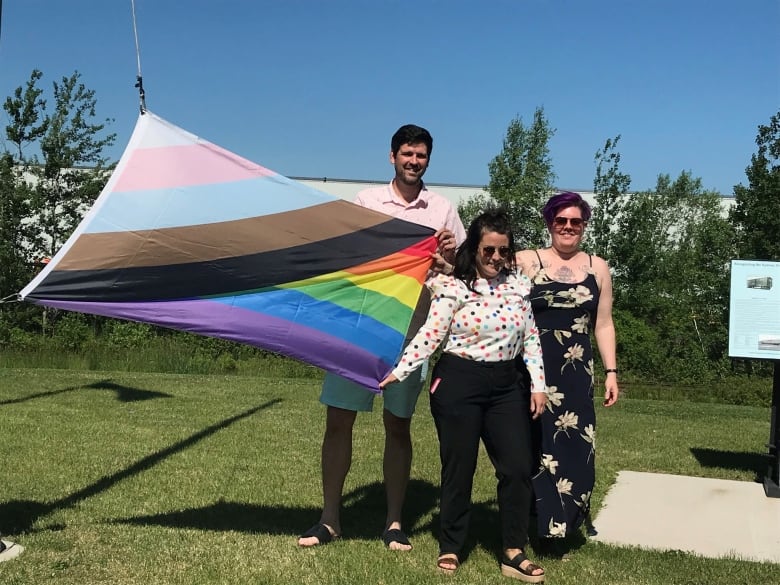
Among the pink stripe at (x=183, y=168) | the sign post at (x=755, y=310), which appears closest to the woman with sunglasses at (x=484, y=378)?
the pink stripe at (x=183, y=168)

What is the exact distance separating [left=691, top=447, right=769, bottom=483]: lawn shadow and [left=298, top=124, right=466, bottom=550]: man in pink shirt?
3.71 meters

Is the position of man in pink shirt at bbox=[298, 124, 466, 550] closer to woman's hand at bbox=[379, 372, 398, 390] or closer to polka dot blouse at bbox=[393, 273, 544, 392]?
woman's hand at bbox=[379, 372, 398, 390]

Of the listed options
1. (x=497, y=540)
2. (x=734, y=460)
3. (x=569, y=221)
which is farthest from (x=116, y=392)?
(x=569, y=221)

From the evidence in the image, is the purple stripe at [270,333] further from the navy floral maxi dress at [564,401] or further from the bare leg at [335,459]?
the navy floral maxi dress at [564,401]

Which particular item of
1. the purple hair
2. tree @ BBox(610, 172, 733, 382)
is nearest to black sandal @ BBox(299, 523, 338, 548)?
the purple hair

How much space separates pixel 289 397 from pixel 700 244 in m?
19.4

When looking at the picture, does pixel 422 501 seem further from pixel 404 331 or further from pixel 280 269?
pixel 280 269

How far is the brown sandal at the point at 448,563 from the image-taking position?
390 centimetres

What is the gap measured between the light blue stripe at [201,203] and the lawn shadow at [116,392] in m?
6.55

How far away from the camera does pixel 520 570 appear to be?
385 centimetres

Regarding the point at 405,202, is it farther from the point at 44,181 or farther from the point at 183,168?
the point at 44,181

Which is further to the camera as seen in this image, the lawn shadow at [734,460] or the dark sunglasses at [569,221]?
the lawn shadow at [734,460]

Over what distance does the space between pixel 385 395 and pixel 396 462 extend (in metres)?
0.43

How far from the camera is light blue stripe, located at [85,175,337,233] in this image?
377cm
